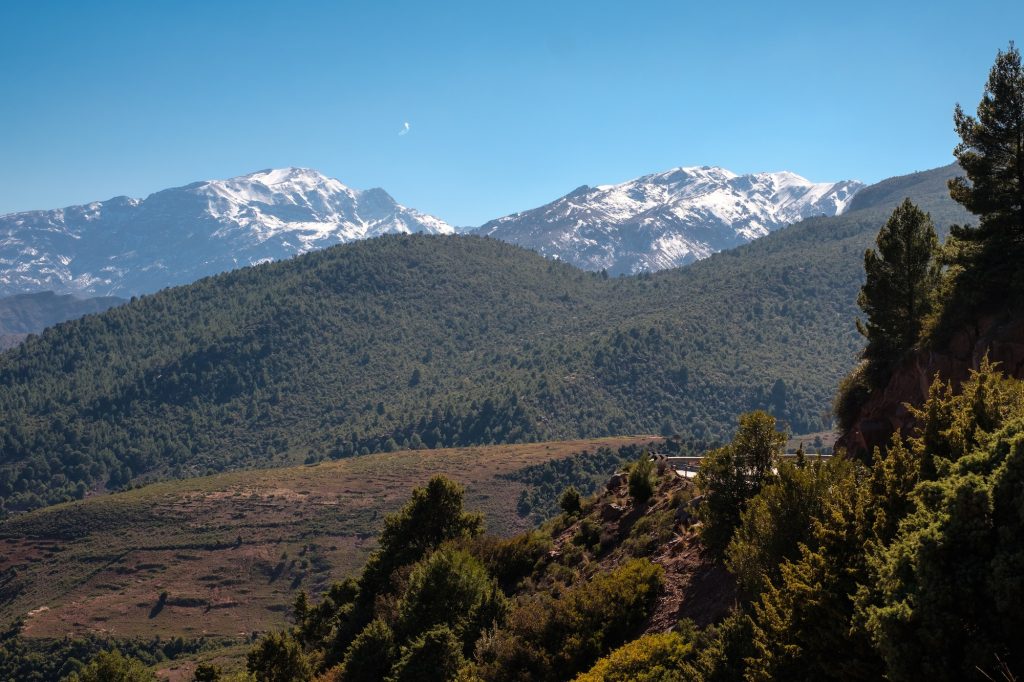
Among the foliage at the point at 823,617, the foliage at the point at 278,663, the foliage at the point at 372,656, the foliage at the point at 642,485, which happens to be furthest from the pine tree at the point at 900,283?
the foliage at the point at 278,663

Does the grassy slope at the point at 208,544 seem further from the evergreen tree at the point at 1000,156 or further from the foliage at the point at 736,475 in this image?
the evergreen tree at the point at 1000,156

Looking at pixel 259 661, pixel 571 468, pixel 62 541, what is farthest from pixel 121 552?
pixel 259 661

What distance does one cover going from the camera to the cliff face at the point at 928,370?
94.0 ft

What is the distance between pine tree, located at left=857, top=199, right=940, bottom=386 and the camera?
35781 mm

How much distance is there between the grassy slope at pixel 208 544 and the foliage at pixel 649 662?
11438 centimetres

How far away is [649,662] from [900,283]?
69.9 ft

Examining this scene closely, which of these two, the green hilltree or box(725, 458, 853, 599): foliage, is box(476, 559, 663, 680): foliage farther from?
the green hilltree

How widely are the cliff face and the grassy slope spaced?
113 meters

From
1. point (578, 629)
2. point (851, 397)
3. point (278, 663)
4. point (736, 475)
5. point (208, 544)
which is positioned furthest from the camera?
point (208, 544)

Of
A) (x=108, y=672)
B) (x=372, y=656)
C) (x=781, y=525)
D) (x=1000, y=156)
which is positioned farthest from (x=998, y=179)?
(x=108, y=672)

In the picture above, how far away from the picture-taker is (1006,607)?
14.6 meters

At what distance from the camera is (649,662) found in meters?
23.6

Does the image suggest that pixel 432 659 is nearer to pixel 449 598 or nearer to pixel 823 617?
pixel 449 598

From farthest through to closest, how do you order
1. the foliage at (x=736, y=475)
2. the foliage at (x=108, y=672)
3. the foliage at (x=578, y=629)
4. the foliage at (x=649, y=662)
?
1. the foliage at (x=108, y=672)
2. the foliage at (x=736, y=475)
3. the foliage at (x=578, y=629)
4. the foliage at (x=649, y=662)
